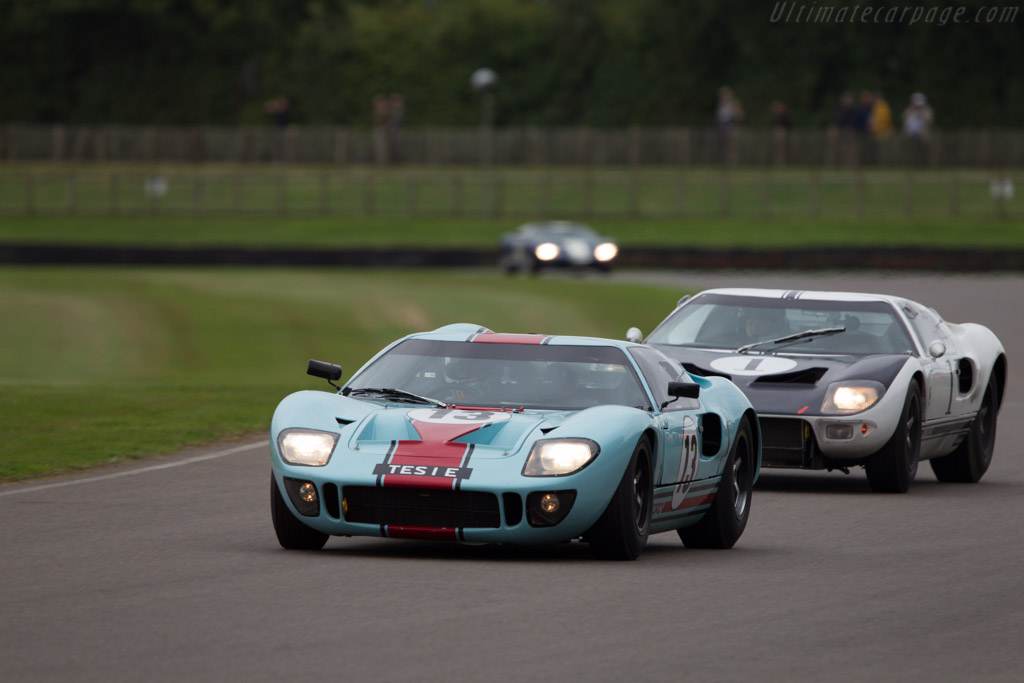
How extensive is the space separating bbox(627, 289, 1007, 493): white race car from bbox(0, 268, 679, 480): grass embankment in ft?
13.6

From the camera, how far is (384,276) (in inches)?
1544

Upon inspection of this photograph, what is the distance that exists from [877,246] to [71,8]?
142ft

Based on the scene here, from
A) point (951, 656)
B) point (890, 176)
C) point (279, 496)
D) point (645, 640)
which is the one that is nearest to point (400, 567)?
point (279, 496)

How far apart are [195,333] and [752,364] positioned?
16.6m

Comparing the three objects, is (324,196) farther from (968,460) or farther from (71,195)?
(968,460)

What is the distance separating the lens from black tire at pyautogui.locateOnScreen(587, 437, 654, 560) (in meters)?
8.46

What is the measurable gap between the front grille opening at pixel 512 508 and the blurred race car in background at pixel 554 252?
3445 cm

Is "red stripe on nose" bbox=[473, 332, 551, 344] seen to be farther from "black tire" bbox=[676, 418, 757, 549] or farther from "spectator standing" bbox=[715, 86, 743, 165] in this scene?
"spectator standing" bbox=[715, 86, 743, 165]

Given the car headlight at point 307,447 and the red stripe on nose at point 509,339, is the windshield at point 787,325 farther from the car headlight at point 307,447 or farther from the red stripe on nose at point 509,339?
the car headlight at point 307,447

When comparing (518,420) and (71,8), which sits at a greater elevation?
(71,8)

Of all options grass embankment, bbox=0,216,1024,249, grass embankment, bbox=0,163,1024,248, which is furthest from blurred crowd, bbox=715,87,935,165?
grass embankment, bbox=0,216,1024,249

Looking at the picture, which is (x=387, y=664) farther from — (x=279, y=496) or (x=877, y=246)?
(x=877, y=246)

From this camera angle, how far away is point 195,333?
27.7m

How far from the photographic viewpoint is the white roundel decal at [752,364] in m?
12.1
